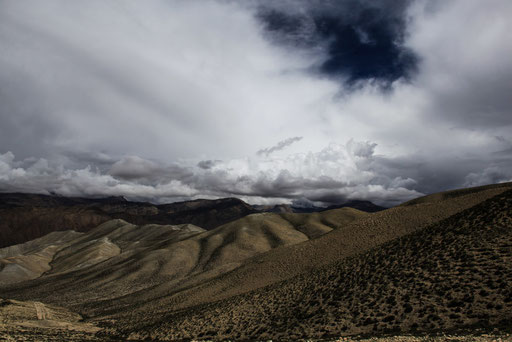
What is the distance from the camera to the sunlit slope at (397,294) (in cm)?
1981

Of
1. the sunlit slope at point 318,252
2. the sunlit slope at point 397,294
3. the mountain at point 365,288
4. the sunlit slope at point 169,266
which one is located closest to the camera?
the sunlit slope at point 397,294

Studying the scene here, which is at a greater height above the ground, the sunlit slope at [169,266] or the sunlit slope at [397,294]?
the sunlit slope at [397,294]

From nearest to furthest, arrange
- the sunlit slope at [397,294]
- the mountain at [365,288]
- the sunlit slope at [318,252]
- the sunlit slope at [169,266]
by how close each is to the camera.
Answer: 1. the sunlit slope at [397,294]
2. the mountain at [365,288]
3. the sunlit slope at [318,252]
4. the sunlit slope at [169,266]

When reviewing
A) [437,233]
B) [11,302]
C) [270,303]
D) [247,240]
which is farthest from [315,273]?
[247,240]

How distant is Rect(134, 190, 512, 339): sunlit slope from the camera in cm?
1981

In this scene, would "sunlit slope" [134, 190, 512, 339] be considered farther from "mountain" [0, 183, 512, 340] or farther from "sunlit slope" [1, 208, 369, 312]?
"sunlit slope" [1, 208, 369, 312]

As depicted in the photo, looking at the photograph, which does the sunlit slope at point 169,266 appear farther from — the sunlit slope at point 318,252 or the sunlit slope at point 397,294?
the sunlit slope at point 397,294

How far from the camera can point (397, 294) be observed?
79.5 feet

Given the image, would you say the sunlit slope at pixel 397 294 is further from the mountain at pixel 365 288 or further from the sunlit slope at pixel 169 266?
the sunlit slope at pixel 169 266

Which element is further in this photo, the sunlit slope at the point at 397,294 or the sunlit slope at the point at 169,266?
the sunlit slope at the point at 169,266

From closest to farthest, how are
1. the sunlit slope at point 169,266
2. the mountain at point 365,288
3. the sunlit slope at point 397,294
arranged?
1. the sunlit slope at point 397,294
2. the mountain at point 365,288
3. the sunlit slope at point 169,266

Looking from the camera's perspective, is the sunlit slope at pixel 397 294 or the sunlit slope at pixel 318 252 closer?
the sunlit slope at pixel 397 294

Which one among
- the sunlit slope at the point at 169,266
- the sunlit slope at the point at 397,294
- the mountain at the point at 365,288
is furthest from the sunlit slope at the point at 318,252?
the sunlit slope at the point at 397,294

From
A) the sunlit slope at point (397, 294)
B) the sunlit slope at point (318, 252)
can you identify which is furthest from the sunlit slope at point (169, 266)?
the sunlit slope at point (397, 294)
